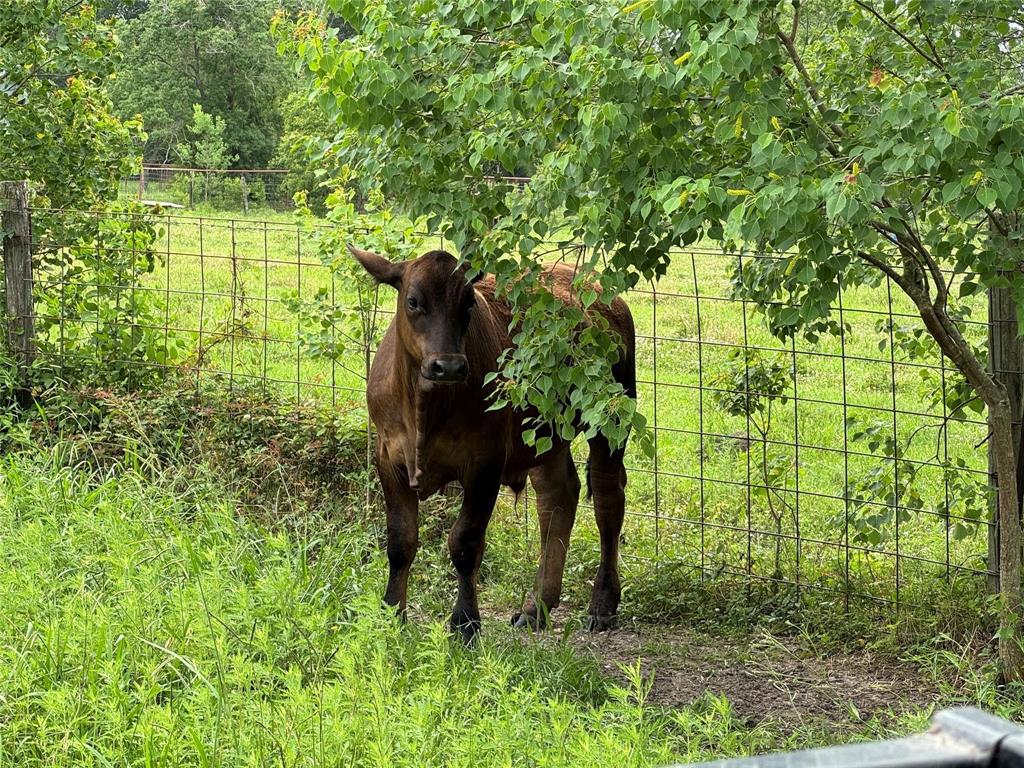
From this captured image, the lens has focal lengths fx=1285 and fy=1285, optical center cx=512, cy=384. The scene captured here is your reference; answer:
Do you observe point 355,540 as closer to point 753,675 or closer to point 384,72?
point 753,675

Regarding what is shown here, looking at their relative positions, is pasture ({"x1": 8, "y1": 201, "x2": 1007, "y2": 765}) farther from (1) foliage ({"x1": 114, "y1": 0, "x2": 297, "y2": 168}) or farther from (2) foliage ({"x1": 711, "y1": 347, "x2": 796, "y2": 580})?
(1) foliage ({"x1": 114, "y1": 0, "x2": 297, "y2": 168})

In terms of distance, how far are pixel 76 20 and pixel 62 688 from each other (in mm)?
6498

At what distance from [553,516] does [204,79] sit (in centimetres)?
3552

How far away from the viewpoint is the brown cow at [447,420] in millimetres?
6102

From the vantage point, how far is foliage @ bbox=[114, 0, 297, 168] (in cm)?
3894

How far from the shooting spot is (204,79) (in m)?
39.8

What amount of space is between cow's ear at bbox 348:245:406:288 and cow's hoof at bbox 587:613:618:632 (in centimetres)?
209

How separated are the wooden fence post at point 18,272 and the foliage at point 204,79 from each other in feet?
99.3

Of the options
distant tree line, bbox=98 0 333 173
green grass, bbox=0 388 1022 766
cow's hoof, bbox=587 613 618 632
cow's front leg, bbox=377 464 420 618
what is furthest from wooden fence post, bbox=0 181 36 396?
distant tree line, bbox=98 0 333 173

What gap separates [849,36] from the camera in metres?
5.95

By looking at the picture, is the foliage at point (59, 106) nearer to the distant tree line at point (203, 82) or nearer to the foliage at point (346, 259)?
the foliage at point (346, 259)

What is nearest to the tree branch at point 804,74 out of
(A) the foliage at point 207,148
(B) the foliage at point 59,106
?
(B) the foliage at point 59,106

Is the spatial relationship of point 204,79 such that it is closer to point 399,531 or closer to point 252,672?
point 399,531

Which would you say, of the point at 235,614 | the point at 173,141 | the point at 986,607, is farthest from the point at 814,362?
the point at 173,141
